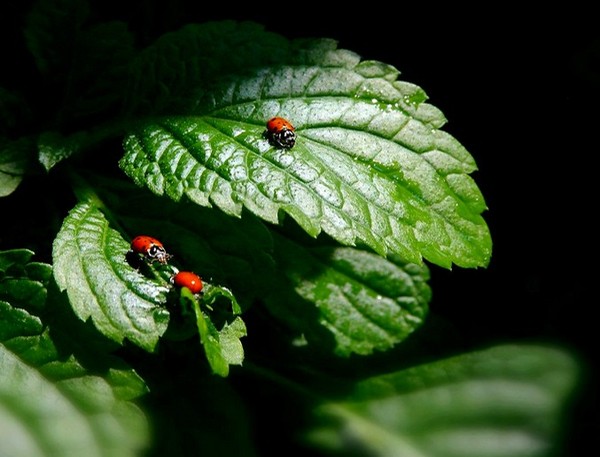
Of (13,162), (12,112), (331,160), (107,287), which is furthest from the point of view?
(12,112)

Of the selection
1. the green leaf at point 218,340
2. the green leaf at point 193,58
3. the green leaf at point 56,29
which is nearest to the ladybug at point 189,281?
the green leaf at point 218,340

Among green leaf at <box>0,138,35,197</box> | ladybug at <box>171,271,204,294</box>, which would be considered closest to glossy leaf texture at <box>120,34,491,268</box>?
ladybug at <box>171,271,204,294</box>

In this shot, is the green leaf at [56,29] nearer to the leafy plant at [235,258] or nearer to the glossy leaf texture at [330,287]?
the leafy plant at [235,258]

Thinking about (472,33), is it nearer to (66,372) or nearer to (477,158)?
(477,158)

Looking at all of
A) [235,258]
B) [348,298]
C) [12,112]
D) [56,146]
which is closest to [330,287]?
[348,298]

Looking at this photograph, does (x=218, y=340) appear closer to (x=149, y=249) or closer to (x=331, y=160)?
(x=149, y=249)

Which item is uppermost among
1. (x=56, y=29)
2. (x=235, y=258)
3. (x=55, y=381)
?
(x=56, y=29)
